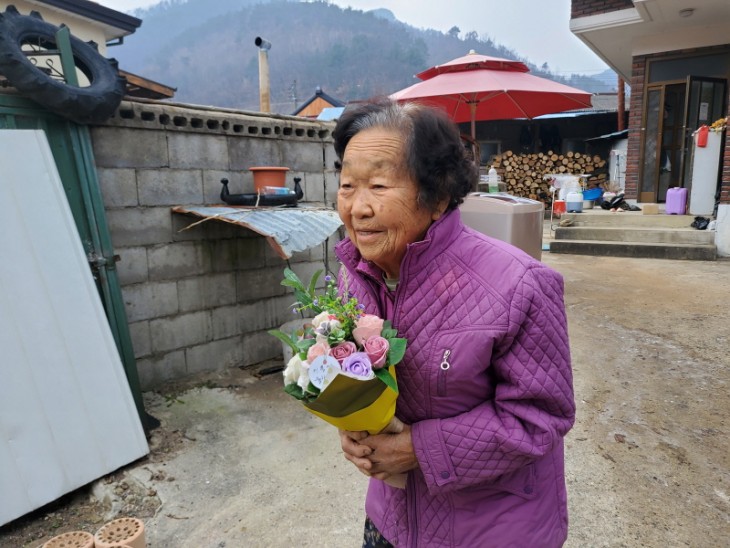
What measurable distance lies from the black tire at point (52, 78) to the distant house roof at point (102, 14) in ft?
20.9

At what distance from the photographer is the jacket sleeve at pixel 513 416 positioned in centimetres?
104

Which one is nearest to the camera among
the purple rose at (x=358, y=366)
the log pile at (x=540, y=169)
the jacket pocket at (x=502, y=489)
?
the purple rose at (x=358, y=366)

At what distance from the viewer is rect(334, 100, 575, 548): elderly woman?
1054mm

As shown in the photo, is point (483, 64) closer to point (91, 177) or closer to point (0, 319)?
point (91, 177)

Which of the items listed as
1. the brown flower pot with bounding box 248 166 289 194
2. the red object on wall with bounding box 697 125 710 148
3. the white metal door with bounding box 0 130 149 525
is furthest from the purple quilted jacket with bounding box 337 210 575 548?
the red object on wall with bounding box 697 125 710 148

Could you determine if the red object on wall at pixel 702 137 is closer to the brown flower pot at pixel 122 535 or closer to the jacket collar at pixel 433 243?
the jacket collar at pixel 433 243

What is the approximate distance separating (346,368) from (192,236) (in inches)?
134

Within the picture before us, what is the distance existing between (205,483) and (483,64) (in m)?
6.36

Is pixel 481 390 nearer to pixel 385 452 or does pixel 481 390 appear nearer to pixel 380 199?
pixel 385 452

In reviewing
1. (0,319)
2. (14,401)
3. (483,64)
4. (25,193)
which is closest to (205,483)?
(14,401)

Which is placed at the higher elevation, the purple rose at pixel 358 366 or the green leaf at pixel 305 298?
the green leaf at pixel 305 298

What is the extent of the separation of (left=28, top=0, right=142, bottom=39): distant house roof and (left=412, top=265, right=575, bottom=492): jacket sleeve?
32.3 ft

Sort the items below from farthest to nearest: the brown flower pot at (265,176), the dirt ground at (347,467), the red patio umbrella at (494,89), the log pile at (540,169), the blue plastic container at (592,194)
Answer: the log pile at (540,169)
the blue plastic container at (592,194)
the red patio umbrella at (494,89)
the brown flower pot at (265,176)
the dirt ground at (347,467)

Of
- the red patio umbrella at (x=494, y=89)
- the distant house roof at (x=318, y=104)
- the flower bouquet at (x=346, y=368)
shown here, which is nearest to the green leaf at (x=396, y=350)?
the flower bouquet at (x=346, y=368)
